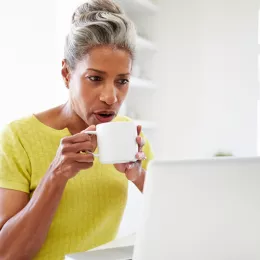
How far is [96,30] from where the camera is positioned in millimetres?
1215

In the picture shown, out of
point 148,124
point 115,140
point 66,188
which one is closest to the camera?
point 115,140

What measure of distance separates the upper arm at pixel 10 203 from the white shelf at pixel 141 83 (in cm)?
192

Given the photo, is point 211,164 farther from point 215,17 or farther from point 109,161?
Answer: point 215,17

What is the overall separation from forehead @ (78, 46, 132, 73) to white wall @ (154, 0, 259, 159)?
2.12 m

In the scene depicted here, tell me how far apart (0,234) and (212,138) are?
241cm

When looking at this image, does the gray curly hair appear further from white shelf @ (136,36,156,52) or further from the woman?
white shelf @ (136,36,156,52)

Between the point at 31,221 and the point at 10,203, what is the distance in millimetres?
111

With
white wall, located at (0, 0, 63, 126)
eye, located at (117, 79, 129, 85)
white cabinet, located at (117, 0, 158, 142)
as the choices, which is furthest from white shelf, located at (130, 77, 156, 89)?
eye, located at (117, 79, 129, 85)

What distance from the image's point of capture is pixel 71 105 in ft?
4.43

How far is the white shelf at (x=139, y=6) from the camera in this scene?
309 cm

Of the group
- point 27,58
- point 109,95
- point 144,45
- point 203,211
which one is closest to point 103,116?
point 109,95

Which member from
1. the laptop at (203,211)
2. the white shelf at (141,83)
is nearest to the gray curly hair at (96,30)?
the laptop at (203,211)

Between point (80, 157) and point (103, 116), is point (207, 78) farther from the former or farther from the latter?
point (80, 157)

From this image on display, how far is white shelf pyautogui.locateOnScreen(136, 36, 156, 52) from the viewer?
3.19 m
